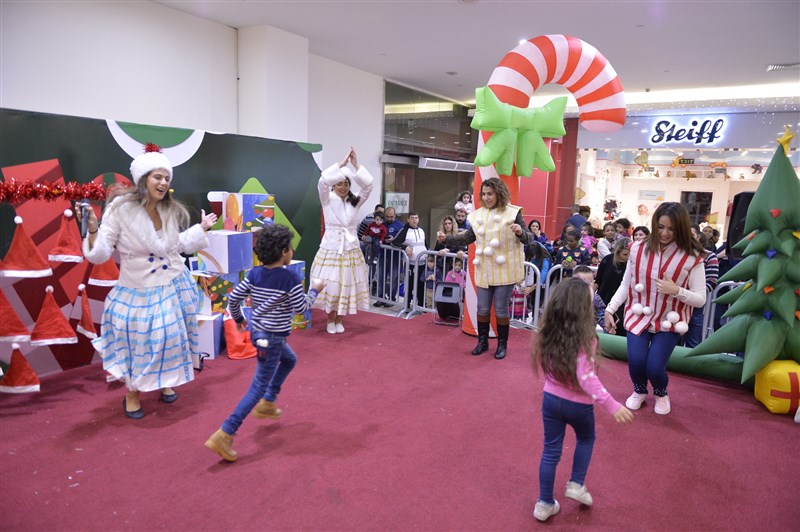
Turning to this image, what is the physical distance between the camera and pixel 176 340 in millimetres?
3545

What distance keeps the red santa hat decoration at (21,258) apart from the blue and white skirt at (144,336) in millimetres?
648

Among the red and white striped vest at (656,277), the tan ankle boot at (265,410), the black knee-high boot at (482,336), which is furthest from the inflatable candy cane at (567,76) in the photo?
the tan ankle boot at (265,410)

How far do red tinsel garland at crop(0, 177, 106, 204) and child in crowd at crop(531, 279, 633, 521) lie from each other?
3.12 m

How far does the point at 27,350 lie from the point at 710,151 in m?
11.3

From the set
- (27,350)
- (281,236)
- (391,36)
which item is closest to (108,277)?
(27,350)

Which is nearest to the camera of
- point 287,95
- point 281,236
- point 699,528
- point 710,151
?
point 699,528

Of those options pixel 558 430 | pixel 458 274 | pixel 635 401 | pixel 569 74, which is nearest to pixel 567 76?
pixel 569 74

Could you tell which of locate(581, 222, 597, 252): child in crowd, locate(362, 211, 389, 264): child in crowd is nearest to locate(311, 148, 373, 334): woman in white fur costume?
locate(362, 211, 389, 264): child in crowd

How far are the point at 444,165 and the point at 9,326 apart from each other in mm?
8833

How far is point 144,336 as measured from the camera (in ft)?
11.3

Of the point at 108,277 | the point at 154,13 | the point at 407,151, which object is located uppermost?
the point at 154,13

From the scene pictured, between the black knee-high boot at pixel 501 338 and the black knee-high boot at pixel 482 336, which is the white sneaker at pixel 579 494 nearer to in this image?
the black knee-high boot at pixel 501 338

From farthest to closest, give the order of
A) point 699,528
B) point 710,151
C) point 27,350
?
point 710,151, point 27,350, point 699,528

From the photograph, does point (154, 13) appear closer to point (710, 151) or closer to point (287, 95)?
point (287, 95)
